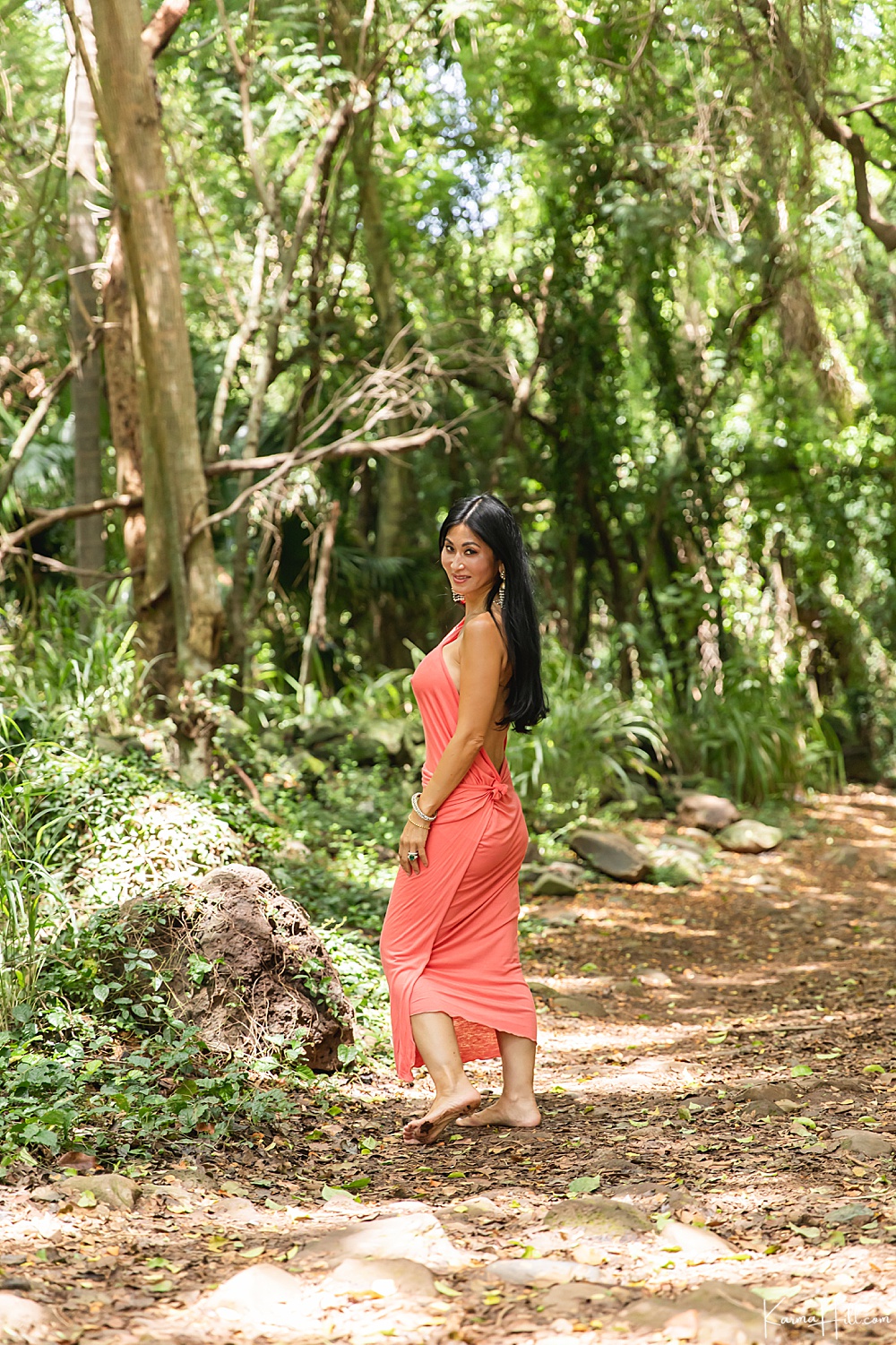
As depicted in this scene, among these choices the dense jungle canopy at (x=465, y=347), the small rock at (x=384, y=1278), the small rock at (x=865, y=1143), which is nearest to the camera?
the small rock at (x=384, y=1278)

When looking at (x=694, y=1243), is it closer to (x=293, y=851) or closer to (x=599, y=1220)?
(x=599, y=1220)

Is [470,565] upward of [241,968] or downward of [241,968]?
upward

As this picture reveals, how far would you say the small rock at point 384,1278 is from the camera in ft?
7.42

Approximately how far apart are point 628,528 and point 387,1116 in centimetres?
801

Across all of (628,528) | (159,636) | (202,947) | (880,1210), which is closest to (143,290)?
(159,636)

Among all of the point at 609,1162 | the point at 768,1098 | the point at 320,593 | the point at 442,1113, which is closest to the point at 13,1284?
the point at 442,1113

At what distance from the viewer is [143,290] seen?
5.99 metres

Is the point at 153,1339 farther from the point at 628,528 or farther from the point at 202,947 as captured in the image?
the point at 628,528

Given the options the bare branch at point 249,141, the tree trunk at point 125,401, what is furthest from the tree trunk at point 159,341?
the bare branch at point 249,141

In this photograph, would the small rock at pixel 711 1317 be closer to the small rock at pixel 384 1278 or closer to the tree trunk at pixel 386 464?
the small rock at pixel 384 1278

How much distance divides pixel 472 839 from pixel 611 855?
423 cm

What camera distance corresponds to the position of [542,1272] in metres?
2.35

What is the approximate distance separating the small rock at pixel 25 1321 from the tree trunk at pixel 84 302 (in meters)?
5.45

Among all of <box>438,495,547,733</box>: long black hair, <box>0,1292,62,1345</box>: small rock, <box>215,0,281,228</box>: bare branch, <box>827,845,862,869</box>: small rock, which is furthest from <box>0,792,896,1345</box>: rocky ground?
<box>215,0,281,228</box>: bare branch
